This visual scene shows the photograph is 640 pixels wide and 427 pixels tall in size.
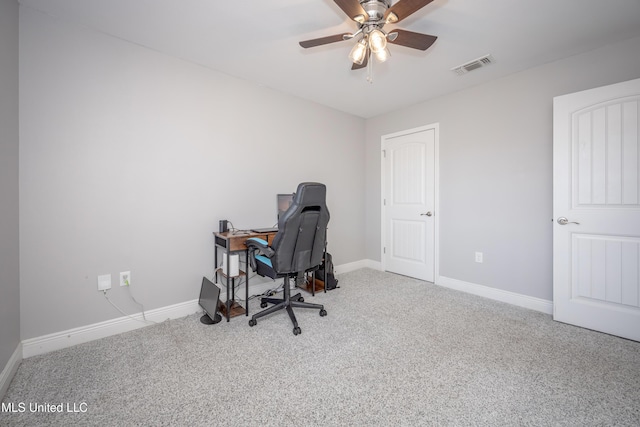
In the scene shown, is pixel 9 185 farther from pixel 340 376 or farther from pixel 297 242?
pixel 340 376

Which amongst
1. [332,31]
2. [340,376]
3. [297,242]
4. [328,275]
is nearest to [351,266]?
[328,275]

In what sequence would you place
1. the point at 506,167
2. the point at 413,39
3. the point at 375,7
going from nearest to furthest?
the point at 375,7 < the point at 413,39 < the point at 506,167

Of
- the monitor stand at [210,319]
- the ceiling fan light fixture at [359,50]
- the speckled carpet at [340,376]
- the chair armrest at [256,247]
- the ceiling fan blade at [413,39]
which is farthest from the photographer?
the monitor stand at [210,319]

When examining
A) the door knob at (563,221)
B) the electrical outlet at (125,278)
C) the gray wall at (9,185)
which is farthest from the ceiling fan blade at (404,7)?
the electrical outlet at (125,278)

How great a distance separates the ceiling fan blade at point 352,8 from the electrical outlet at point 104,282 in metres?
2.61

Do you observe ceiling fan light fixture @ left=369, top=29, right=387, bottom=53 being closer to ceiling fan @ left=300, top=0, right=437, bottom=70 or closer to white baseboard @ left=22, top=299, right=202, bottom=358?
ceiling fan @ left=300, top=0, right=437, bottom=70

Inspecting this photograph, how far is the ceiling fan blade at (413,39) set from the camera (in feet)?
5.71

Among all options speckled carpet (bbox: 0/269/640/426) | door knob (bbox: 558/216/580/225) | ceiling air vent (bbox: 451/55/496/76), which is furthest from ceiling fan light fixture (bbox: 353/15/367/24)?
door knob (bbox: 558/216/580/225)

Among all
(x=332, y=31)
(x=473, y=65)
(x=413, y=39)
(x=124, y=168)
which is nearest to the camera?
(x=413, y=39)

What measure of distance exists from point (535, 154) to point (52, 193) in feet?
14.0

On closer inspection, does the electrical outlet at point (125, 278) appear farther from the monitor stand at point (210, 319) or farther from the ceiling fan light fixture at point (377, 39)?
the ceiling fan light fixture at point (377, 39)

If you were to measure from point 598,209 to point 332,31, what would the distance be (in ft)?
8.79

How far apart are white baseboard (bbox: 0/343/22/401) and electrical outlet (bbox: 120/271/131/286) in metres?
0.66

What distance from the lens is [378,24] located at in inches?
69.7
